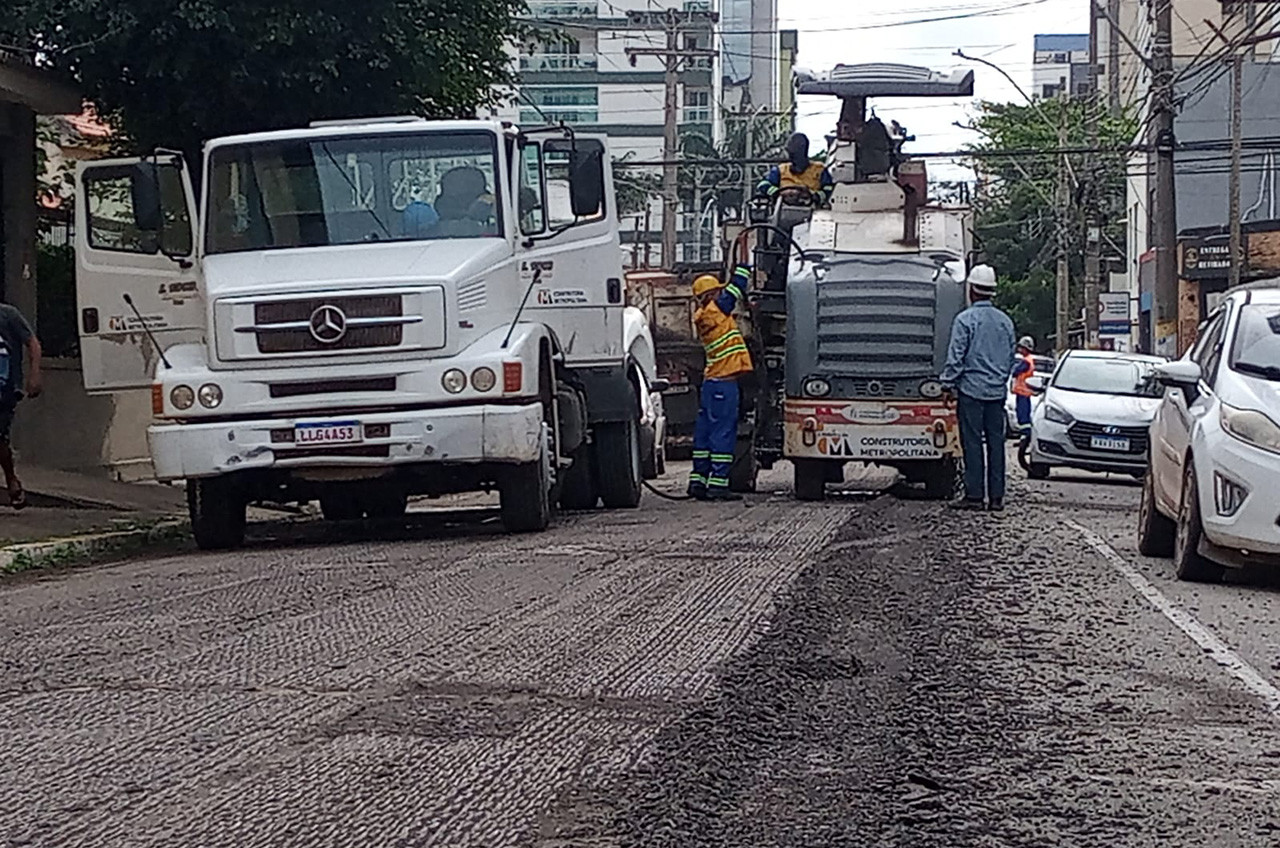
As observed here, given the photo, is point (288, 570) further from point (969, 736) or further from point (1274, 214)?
point (1274, 214)

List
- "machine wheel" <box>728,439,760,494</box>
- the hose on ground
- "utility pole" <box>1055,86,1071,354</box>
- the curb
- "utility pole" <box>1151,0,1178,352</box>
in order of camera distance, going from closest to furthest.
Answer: the curb → the hose on ground → "machine wheel" <box>728,439,760,494</box> → "utility pole" <box>1151,0,1178,352</box> → "utility pole" <box>1055,86,1071,354</box>

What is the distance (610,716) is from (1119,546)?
278 inches

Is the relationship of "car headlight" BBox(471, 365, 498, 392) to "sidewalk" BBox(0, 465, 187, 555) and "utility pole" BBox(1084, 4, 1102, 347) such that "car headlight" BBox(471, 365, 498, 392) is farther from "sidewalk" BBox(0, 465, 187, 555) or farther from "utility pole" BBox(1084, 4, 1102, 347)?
"utility pole" BBox(1084, 4, 1102, 347)

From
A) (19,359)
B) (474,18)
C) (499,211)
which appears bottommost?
(19,359)

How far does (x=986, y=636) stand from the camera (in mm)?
8250

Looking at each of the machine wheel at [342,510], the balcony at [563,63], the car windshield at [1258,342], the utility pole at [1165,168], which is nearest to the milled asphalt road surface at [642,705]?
the car windshield at [1258,342]

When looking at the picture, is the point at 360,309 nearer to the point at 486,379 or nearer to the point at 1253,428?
the point at 486,379

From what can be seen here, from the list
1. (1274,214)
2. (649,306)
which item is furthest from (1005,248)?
(649,306)

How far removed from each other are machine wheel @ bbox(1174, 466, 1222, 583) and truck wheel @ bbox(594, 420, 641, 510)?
5703 mm

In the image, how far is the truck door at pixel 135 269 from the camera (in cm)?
1352

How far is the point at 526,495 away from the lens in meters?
13.0

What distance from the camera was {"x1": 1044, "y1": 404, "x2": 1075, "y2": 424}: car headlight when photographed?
2228 centimetres

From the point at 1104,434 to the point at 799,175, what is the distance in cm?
535

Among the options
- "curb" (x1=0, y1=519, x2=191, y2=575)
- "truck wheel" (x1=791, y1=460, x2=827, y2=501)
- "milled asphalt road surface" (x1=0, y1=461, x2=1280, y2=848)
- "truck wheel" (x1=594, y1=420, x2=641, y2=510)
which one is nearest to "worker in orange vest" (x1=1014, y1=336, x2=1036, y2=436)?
"truck wheel" (x1=791, y1=460, x2=827, y2=501)
